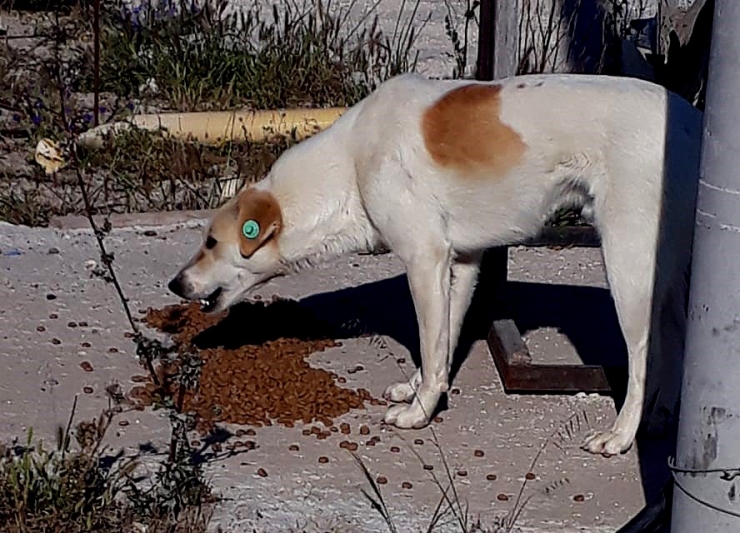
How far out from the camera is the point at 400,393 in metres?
4.91

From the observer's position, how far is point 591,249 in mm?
6512

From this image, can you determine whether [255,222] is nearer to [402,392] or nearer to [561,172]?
[402,392]

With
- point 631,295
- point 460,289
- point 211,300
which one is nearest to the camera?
point 631,295

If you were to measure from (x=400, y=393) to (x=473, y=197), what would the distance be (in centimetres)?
77

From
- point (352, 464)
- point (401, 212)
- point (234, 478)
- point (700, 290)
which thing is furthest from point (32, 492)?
point (700, 290)

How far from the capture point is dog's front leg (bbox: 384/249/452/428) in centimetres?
462

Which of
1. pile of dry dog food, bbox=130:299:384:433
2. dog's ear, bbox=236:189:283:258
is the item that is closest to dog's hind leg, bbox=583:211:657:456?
pile of dry dog food, bbox=130:299:384:433

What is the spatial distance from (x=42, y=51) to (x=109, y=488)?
574 cm

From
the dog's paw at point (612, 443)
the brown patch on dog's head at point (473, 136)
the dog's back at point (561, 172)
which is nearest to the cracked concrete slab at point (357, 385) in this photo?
the dog's paw at point (612, 443)

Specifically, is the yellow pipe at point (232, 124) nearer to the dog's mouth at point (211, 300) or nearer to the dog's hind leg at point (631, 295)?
the dog's mouth at point (211, 300)

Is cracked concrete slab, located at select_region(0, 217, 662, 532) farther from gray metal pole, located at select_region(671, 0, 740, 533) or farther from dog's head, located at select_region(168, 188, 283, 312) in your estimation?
gray metal pole, located at select_region(671, 0, 740, 533)

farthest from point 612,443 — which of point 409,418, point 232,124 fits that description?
point 232,124

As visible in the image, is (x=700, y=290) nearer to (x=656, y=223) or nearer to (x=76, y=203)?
(x=656, y=223)

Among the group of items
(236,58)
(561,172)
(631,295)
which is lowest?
(236,58)
